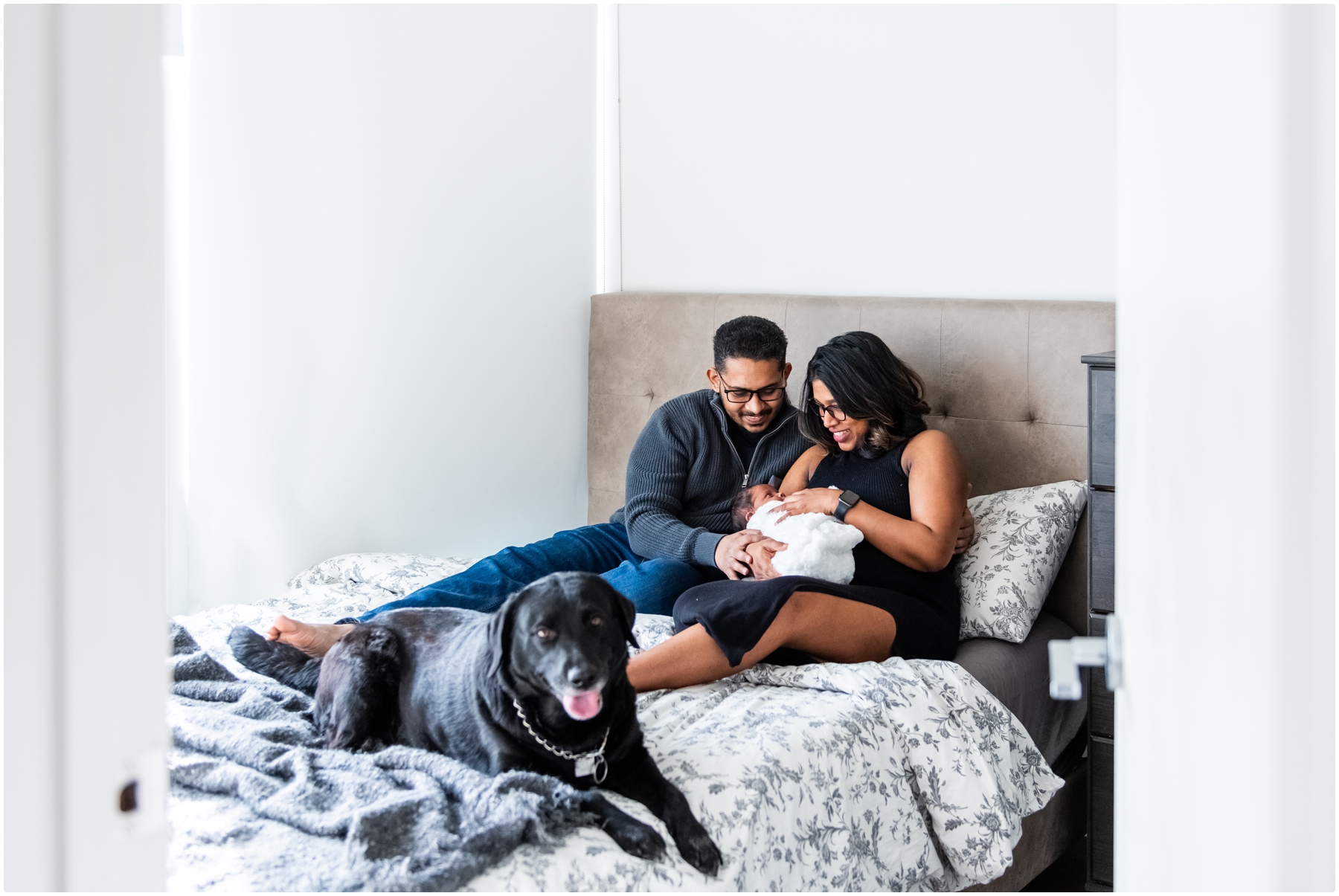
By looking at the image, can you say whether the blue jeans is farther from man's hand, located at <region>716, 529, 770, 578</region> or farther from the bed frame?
the bed frame

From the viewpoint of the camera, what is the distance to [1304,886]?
0.50 meters

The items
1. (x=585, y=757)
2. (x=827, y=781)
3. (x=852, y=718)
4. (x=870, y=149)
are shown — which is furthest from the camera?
(x=870, y=149)

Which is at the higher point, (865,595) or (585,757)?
(865,595)

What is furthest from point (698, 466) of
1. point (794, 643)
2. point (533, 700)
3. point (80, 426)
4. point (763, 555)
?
point (80, 426)

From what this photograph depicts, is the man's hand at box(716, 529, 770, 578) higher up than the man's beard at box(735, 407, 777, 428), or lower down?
lower down

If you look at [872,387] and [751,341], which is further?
[751,341]

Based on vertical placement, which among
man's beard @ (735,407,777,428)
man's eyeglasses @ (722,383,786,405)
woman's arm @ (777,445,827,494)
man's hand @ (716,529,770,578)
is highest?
man's eyeglasses @ (722,383,786,405)

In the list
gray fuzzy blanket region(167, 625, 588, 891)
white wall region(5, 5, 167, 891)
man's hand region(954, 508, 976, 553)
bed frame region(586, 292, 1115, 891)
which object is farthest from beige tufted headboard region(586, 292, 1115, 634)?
white wall region(5, 5, 167, 891)

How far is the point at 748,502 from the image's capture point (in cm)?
252

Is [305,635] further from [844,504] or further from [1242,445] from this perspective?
[1242,445]

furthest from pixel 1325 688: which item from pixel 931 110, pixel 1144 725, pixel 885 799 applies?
pixel 931 110

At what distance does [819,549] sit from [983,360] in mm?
719

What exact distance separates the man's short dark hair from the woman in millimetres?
153

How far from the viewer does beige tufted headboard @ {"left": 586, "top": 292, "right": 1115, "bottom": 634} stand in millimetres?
2486
